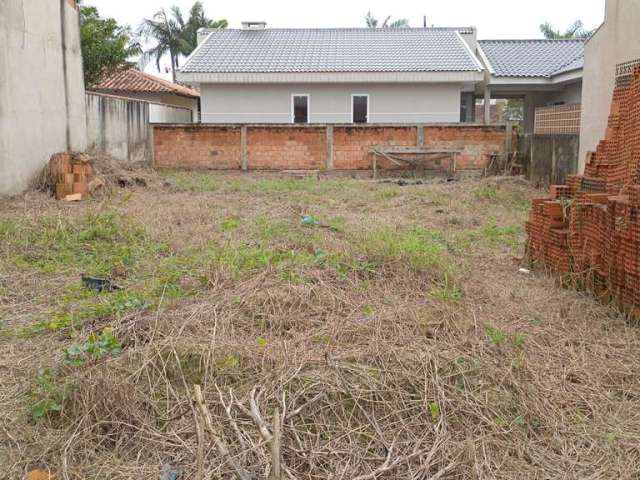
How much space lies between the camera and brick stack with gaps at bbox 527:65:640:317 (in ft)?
16.9

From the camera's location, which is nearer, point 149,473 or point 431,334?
point 149,473

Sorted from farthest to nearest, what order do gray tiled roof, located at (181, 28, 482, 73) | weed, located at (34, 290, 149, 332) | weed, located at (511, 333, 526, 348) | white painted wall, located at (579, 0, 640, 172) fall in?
gray tiled roof, located at (181, 28, 482, 73), white painted wall, located at (579, 0, 640, 172), weed, located at (34, 290, 149, 332), weed, located at (511, 333, 526, 348)

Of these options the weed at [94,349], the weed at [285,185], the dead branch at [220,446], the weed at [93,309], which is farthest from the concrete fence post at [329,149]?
the dead branch at [220,446]

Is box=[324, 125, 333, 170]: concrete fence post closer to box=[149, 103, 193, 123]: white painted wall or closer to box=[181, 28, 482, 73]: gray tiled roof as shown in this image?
box=[181, 28, 482, 73]: gray tiled roof

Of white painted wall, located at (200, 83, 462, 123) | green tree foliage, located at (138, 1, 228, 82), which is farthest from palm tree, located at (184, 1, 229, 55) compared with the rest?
white painted wall, located at (200, 83, 462, 123)

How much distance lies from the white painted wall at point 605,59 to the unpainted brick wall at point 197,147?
8540 millimetres

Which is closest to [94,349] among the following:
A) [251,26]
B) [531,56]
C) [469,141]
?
[469,141]

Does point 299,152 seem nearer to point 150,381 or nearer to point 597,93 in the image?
point 597,93

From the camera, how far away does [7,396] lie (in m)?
3.61

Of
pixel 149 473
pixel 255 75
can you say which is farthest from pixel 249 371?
pixel 255 75

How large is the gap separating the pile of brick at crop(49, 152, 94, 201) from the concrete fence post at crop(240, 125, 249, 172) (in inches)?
248

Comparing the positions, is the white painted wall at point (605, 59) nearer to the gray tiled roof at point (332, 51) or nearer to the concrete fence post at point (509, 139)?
the concrete fence post at point (509, 139)

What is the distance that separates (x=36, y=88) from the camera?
11406 mm

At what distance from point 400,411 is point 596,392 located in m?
1.29
